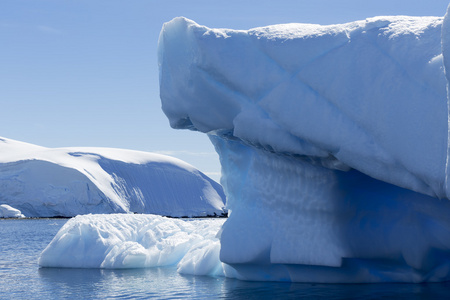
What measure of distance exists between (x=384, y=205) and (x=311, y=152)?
208 cm

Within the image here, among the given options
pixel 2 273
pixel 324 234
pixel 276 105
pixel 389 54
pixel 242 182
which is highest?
pixel 389 54

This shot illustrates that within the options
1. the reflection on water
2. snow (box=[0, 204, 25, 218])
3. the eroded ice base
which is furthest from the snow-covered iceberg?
the eroded ice base

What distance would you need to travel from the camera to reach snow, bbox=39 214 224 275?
13.9 meters

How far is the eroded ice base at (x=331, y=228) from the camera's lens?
973 centimetres

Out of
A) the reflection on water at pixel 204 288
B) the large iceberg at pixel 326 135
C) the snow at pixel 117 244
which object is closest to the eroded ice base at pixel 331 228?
the large iceberg at pixel 326 135

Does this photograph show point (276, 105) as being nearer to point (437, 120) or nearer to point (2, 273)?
point (437, 120)

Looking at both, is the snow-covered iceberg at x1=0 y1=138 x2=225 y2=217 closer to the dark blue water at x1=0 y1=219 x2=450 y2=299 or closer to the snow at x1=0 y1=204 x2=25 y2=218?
the snow at x1=0 y1=204 x2=25 y2=218

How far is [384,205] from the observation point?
10133 mm

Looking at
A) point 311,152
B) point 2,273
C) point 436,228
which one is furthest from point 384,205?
point 2,273

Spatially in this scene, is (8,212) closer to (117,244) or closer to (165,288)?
(117,244)

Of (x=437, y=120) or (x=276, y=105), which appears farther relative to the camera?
(x=276, y=105)

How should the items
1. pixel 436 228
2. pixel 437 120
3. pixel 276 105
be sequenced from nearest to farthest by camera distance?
pixel 437 120 < pixel 276 105 < pixel 436 228

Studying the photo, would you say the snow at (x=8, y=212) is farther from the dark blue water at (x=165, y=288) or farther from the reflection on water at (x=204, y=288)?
the reflection on water at (x=204, y=288)

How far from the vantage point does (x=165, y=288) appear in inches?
412
